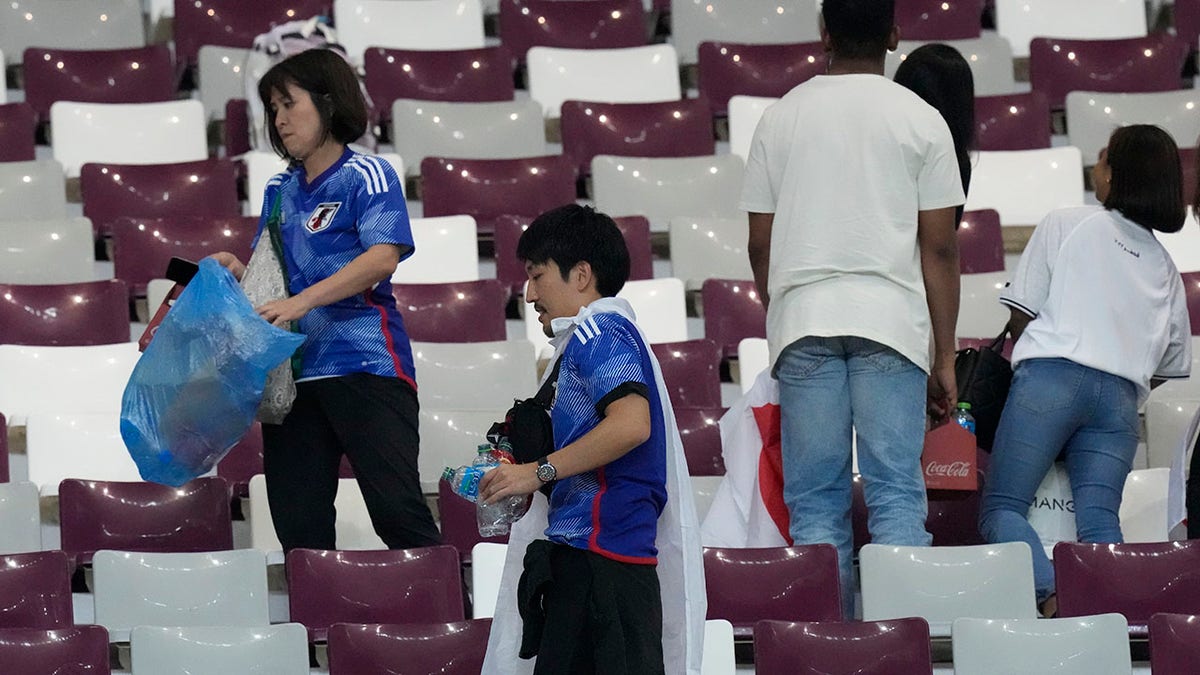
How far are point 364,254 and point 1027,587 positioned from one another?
1.44 m

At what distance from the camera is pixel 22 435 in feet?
A: 15.8

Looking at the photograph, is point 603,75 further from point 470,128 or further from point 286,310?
point 286,310

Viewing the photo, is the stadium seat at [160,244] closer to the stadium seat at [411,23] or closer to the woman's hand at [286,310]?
the stadium seat at [411,23]

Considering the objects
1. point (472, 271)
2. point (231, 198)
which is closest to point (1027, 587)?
point (472, 271)

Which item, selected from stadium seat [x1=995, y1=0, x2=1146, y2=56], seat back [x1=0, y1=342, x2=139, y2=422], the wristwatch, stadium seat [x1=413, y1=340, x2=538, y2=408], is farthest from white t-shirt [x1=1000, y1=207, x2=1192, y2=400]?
stadium seat [x1=995, y1=0, x2=1146, y2=56]

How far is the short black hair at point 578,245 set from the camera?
3.14 meters

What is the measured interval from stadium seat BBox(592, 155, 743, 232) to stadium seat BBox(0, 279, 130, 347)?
1514mm

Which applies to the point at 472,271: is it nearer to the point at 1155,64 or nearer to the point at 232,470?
the point at 232,470

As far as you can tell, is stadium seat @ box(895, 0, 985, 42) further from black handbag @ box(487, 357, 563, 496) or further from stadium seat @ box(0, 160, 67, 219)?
black handbag @ box(487, 357, 563, 496)

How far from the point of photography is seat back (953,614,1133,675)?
3.70 m

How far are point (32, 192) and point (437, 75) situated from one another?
4.91 feet

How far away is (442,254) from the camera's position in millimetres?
5789

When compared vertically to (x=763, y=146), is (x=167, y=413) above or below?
below

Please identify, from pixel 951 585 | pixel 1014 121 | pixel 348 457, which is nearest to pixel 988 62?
pixel 1014 121
